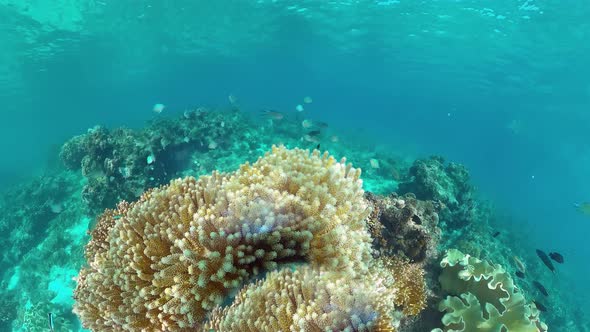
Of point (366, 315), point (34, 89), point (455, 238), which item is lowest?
point (34, 89)

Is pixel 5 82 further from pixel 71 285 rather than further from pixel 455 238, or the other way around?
pixel 455 238

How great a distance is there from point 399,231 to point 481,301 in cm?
148

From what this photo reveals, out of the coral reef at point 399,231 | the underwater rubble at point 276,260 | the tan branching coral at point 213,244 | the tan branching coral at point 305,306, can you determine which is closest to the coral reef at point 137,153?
the coral reef at point 399,231

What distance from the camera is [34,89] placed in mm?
62281

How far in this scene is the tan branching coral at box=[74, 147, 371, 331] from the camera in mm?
2918

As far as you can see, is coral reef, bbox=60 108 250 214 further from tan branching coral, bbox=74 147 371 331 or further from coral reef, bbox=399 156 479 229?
tan branching coral, bbox=74 147 371 331

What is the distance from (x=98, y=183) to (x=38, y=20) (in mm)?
28188

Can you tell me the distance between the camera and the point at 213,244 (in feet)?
9.69

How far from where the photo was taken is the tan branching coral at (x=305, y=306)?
8.39 ft

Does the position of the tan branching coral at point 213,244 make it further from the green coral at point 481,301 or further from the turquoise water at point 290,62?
the turquoise water at point 290,62

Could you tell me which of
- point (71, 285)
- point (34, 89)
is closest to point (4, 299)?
point (71, 285)

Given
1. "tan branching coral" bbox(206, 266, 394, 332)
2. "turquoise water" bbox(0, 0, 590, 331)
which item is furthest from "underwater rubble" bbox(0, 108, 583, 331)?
"turquoise water" bbox(0, 0, 590, 331)

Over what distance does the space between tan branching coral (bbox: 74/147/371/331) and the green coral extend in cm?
176

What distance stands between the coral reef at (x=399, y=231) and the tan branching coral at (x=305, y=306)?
8.70ft
